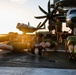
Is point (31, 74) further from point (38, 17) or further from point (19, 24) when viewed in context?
point (19, 24)

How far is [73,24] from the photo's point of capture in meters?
29.9

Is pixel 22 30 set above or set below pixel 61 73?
above

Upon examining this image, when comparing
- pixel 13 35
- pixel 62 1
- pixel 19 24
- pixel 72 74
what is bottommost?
pixel 72 74

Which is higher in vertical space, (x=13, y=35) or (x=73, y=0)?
(x=73, y=0)

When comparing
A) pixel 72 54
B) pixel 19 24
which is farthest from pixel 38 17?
pixel 72 54

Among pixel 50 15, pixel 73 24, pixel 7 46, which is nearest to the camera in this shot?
pixel 7 46

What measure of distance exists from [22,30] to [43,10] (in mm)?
11477

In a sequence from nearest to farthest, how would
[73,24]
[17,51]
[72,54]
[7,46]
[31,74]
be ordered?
1. [31,74]
2. [72,54]
3. [7,46]
4. [17,51]
5. [73,24]

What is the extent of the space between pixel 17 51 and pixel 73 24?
35.8 feet

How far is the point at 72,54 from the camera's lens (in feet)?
51.6

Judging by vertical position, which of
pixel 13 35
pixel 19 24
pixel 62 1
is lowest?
pixel 13 35

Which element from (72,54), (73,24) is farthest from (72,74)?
(73,24)

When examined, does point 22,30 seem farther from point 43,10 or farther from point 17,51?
point 17,51

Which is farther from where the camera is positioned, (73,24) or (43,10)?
(43,10)
